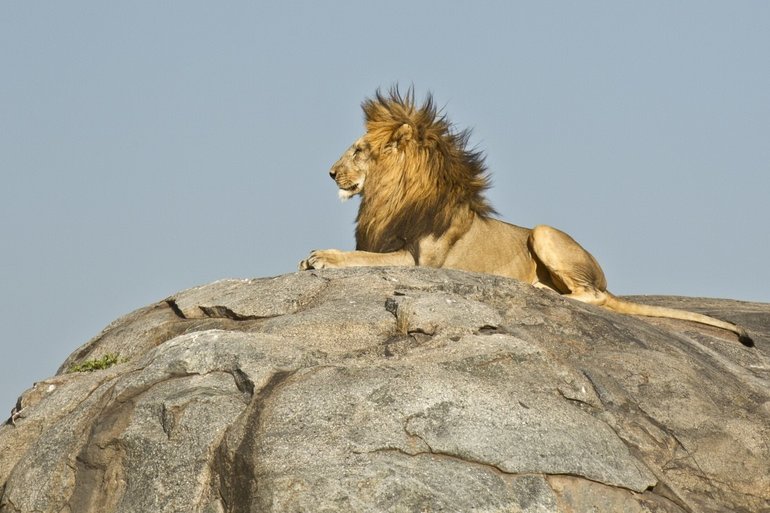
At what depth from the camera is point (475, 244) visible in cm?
1007

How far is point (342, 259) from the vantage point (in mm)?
9055

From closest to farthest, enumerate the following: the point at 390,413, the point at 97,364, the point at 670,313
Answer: the point at 390,413 → the point at 97,364 → the point at 670,313

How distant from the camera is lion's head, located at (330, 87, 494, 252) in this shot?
32.7ft

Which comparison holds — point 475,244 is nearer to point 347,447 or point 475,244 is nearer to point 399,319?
point 399,319

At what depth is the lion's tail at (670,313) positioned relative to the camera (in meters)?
9.22

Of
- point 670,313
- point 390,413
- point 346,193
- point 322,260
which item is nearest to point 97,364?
point 322,260

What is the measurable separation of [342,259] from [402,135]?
5.14 feet

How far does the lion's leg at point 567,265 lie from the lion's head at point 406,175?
507 millimetres

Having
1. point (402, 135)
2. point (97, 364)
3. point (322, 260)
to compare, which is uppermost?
point (402, 135)

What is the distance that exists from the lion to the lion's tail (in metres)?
0.01

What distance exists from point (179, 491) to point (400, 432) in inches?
43.7

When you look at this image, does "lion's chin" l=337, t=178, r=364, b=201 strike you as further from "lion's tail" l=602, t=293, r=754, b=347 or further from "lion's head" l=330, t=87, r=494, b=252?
"lion's tail" l=602, t=293, r=754, b=347

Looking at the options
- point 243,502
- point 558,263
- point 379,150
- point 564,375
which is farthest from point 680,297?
point 243,502

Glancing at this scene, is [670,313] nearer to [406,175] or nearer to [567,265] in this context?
[567,265]
